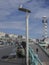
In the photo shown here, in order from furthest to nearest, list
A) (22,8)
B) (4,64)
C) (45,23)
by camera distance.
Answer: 1. (45,23)
2. (4,64)
3. (22,8)

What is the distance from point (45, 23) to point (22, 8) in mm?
156338

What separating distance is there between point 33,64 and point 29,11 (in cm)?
270

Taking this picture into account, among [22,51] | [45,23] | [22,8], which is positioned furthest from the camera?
[45,23]

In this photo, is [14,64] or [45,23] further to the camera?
[45,23]

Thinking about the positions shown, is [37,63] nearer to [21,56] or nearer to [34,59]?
[34,59]

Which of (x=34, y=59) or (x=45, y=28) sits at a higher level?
(x=45, y=28)

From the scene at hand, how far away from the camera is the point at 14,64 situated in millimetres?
15648

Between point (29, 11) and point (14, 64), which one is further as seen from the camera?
point (14, 64)

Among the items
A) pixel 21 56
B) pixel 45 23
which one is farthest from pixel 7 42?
pixel 21 56

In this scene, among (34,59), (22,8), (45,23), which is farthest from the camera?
(45,23)

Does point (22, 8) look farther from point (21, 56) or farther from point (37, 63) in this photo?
point (21, 56)

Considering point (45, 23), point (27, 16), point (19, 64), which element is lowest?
point (19, 64)

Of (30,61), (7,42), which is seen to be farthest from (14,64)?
(7,42)

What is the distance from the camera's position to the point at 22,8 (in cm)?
1236
